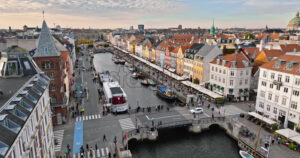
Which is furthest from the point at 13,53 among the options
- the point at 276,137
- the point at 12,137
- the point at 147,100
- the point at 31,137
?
the point at 276,137

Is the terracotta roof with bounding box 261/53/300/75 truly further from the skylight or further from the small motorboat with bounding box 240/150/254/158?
the skylight

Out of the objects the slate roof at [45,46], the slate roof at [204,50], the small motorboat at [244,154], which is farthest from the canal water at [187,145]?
the slate roof at [204,50]

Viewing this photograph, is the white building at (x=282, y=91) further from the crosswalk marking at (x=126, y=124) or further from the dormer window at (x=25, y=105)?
the dormer window at (x=25, y=105)

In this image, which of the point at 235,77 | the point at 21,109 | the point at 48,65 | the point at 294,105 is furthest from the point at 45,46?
the point at 294,105

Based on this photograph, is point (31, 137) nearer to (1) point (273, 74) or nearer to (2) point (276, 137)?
(2) point (276, 137)

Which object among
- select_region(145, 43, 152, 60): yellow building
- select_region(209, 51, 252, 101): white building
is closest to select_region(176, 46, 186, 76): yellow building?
select_region(209, 51, 252, 101): white building

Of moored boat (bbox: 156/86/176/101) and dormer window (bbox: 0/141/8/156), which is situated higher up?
dormer window (bbox: 0/141/8/156)

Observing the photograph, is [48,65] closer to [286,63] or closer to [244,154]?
[244,154]
